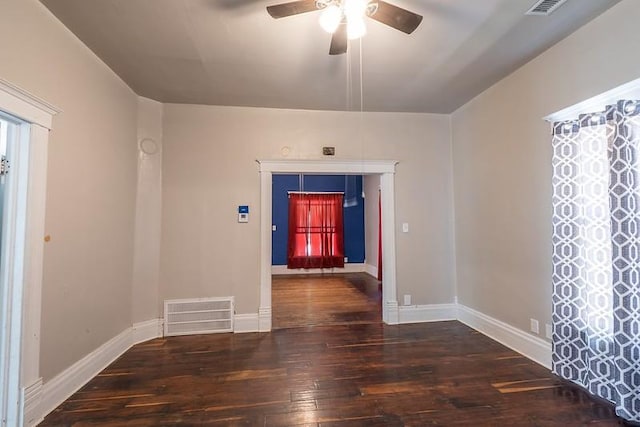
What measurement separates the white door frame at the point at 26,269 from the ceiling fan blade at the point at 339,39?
6.40ft

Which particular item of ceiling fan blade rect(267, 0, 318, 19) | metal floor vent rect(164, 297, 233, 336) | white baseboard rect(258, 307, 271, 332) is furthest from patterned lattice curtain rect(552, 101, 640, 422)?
metal floor vent rect(164, 297, 233, 336)

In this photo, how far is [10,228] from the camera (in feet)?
6.26

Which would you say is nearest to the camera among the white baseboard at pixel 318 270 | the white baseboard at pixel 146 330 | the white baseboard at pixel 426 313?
the white baseboard at pixel 146 330

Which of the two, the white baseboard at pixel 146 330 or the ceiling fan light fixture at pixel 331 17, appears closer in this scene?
the ceiling fan light fixture at pixel 331 17

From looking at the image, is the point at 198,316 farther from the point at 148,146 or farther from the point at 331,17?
the point at 331,17

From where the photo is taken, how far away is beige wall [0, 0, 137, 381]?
6.45 feet

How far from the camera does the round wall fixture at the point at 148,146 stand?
345 centimetres

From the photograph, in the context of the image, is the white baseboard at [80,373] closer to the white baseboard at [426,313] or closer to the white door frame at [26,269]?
the white door frame at [26,269]

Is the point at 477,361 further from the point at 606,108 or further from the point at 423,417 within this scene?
the point at 606,108

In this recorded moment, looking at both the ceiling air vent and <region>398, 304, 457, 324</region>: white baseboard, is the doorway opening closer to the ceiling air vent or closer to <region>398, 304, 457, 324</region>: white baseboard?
the ceiling air vent

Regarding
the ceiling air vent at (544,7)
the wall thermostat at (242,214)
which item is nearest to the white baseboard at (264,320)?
the wall thermostat at (242,214)

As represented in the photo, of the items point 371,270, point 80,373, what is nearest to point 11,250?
point 80,373

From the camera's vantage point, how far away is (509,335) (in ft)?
10.1

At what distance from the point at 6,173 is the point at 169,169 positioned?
67.4 inches
